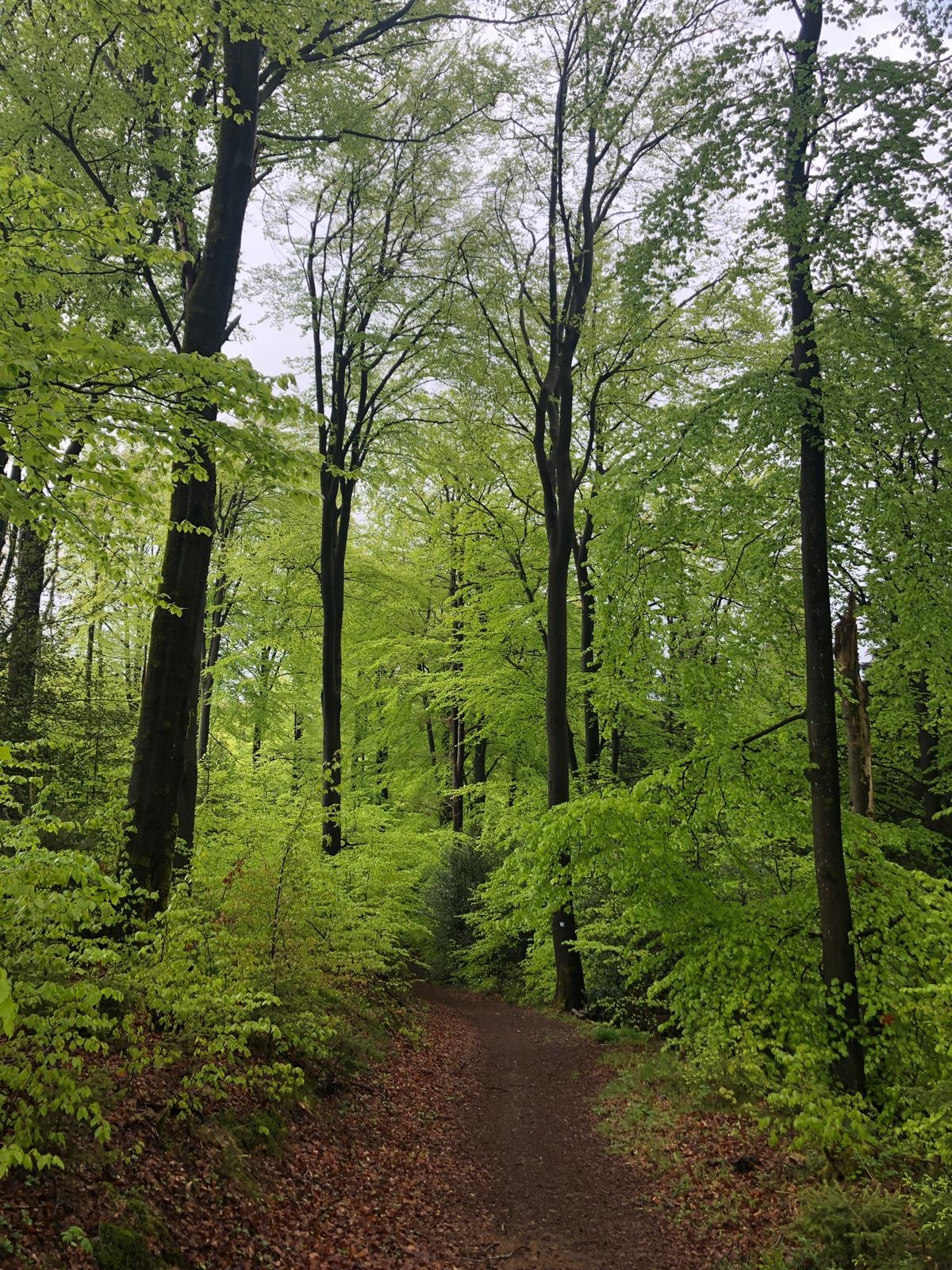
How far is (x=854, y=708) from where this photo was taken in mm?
8195

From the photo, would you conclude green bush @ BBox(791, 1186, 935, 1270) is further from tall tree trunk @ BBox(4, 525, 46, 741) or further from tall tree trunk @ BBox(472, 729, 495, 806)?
tall tree trunk @ BBox(472, 729, 495, 806)

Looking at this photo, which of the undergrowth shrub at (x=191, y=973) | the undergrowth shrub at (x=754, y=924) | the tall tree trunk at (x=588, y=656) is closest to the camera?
the undergrowth shrub at (x=191, y=973)

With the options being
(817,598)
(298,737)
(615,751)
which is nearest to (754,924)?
(817,598)

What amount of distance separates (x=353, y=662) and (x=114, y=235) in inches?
610

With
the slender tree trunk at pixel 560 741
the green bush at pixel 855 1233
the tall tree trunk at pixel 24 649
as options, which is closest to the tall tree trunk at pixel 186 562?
the tall tree trunk at pixel 24 649

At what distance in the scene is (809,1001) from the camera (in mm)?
6590

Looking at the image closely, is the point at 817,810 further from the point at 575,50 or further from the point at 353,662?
the point at 353,662

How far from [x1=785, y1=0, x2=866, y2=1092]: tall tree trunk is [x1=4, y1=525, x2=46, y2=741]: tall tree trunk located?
955cm

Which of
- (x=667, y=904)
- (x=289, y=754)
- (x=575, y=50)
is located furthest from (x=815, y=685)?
(x=289, y=754)

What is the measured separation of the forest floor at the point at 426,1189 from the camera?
3672 millimetres

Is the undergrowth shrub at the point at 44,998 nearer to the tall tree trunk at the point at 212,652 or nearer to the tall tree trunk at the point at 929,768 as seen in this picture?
the tall tree trunk at the point at 929,768

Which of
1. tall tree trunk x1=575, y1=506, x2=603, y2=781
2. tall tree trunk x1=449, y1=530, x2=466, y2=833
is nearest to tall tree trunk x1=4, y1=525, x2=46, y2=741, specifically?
tall tree trunk x1=449, y1=530, x2=466, y2=833

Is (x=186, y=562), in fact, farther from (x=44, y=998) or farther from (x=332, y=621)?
(x=332, y=621)

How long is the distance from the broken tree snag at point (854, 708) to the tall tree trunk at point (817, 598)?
0.95 m
